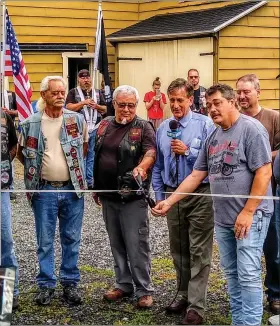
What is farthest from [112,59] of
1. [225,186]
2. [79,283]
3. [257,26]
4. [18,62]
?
[225,186]

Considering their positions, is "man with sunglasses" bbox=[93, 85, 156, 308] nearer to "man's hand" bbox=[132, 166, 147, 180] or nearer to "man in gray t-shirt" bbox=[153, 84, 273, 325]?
"man's hand" bbox=[132, 166, 147, 180]

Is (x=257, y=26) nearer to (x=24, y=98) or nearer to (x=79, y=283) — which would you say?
(x=24, y=98)

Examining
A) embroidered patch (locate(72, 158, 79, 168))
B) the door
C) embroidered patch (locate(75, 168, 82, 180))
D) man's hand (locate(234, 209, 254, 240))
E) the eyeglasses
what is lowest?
man's hand (locate(234, 209, 254, 240))

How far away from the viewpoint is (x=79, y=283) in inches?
225

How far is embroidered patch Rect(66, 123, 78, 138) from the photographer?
5016mm

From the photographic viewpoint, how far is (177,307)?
A: 490cm

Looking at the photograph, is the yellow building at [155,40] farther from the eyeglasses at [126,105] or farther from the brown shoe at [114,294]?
the brown shoe at [114,294]

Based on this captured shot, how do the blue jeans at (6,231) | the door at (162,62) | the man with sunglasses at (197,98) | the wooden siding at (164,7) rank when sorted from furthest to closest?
the wooden siding at (164,7) → the door at (162,62) → the man with sunglasses at (197,98) → the blue jeans at (6,231)

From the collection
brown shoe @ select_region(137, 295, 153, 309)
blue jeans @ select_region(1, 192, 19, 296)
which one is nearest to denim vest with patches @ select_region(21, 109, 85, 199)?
blue jeans @ select_region(1, 192, 19, 296)

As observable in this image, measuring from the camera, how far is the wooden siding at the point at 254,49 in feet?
42.6

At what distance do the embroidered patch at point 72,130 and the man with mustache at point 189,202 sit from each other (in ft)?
2.01

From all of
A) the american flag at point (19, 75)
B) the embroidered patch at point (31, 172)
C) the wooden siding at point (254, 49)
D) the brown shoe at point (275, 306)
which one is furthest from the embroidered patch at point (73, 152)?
the wooden siding at point (254, 49)

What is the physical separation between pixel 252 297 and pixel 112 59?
37.6 ft

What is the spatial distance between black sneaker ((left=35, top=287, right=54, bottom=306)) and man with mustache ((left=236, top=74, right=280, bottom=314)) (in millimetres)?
1535
